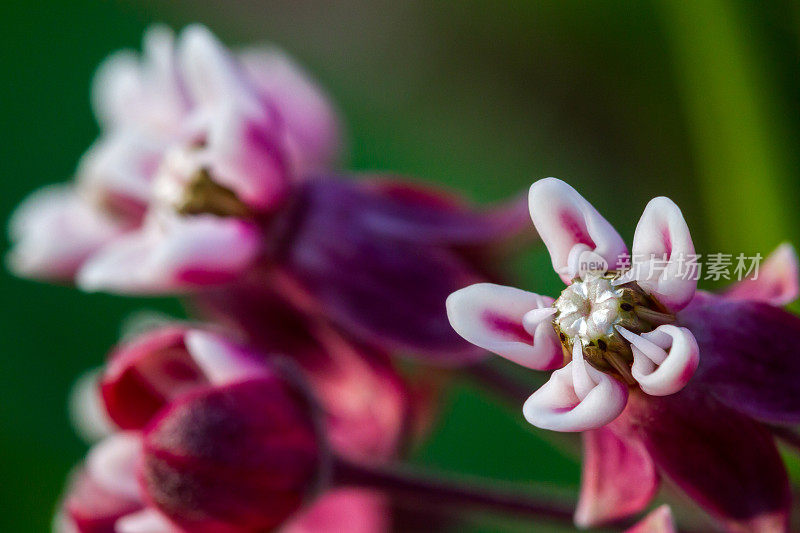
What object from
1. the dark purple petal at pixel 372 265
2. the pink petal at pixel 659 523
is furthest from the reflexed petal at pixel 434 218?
the pink petal at pixel 659 523

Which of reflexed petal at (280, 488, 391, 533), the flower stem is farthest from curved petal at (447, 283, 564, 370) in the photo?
reflexed petal at (280, 488, 391, 533)

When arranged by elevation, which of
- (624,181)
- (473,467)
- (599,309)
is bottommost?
(473,467)

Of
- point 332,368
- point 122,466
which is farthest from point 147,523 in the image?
point 332,368

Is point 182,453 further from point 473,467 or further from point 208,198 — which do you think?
point 473,467

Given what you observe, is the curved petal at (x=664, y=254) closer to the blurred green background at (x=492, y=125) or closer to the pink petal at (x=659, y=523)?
the pink petal at (x=659, y=523)

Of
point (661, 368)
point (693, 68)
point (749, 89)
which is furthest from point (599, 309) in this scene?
point (693, 68)

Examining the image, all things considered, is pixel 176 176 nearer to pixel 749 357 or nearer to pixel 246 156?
pixel 246 156
